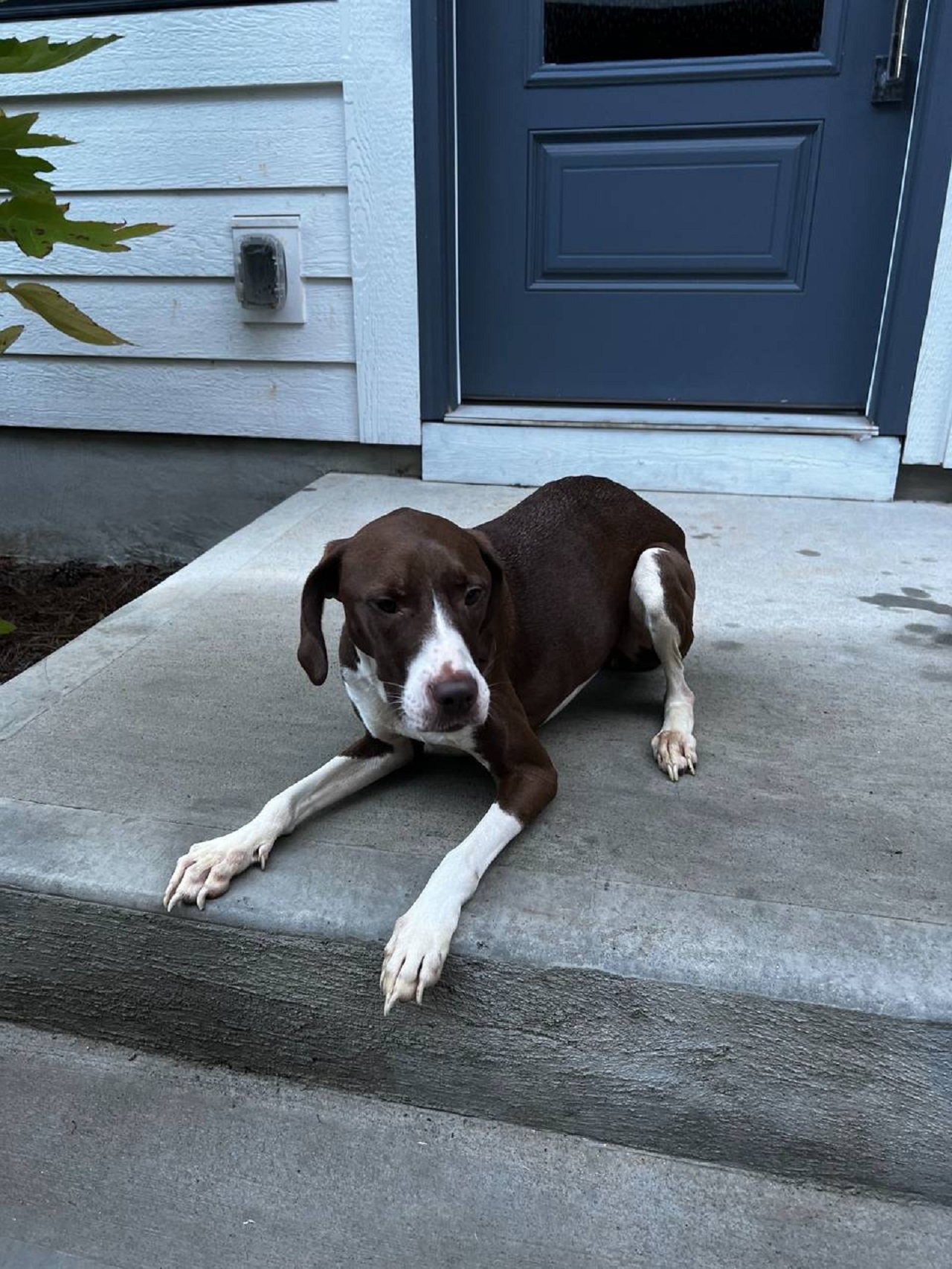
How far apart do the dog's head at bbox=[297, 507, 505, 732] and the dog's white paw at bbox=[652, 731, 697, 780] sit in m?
0.50

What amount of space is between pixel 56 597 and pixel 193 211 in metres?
1.84

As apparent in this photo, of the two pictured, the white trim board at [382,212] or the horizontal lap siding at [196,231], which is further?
the horizontal lap siding at [196,231]

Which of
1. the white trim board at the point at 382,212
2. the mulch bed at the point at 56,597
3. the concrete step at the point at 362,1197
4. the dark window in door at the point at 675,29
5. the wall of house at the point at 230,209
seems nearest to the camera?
the concrete step at the point at 362,1197

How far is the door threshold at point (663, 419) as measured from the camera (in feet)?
13.5

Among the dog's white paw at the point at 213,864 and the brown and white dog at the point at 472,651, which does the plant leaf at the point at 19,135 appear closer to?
the brown and white dog at the point at 472,651

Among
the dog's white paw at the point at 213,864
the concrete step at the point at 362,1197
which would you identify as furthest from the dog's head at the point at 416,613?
the concrete step at the point at 362,1197

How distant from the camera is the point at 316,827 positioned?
2.02 meters

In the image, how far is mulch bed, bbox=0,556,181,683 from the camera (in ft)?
11.8

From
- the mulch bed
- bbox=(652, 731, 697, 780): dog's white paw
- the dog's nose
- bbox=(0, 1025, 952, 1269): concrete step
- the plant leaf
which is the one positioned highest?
the plant leaf

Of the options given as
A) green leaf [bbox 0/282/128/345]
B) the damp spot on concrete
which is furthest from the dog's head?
the damp spot on concrete

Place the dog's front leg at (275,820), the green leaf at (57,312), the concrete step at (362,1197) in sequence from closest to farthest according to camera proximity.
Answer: the concrete step at (362,1197), the dog's front leg at (275,820), the green leaf at (57,312)

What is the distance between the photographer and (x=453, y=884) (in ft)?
5.73

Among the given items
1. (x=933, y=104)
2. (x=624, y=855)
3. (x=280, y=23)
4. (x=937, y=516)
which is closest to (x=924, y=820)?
(x=624, y=855)

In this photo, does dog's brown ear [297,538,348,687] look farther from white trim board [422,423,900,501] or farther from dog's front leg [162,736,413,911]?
white trim board [422,423,900,501]
